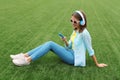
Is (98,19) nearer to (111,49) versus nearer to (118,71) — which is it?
(111,49)

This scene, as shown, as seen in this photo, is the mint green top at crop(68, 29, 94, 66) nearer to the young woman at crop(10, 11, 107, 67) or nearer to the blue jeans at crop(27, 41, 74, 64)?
the young woman at crop(10, 11, 107, 67)

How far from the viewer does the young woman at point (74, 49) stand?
520 cm

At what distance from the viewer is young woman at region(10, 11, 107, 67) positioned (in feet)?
17.0

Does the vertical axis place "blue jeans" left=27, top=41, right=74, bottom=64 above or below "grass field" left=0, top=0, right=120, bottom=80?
above

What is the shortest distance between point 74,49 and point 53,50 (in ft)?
1.19

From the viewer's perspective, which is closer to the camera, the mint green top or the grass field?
the grass field

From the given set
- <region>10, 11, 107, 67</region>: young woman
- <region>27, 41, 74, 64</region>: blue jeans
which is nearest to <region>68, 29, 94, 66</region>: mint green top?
<region>10, 11, 107, 67</region>: young woman

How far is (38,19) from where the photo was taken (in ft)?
36.9

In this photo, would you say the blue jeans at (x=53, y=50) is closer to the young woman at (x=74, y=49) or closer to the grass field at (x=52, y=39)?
the young woman at (x=74, y=49)

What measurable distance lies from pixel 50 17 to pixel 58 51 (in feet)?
22.0

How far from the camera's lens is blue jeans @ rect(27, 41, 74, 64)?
5211 mm

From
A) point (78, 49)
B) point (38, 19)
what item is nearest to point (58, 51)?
point (78, 49)

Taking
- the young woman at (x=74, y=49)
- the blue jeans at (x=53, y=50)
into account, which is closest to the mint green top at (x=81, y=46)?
the young woman at (x=74, y=49)

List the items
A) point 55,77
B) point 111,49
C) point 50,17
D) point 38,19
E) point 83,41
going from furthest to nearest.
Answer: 1. point 50,17
2. point 38,19
3. point 111,49
4. point 83,41
5. point 55,77
